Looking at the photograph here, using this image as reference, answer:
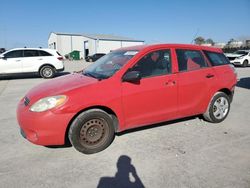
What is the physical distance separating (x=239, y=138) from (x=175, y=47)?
6.86 feet

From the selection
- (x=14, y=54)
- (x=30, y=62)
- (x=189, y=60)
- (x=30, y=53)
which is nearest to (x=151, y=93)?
(x=189, y=60)

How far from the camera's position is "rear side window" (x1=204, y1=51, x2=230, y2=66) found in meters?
4.98

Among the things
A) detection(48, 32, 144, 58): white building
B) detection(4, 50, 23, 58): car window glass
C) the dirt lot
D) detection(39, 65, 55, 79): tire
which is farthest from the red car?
detection(48, 32, 144, 58): white building

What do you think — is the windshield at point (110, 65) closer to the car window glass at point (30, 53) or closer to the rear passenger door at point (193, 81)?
the rear passenger door at point (193, 81)

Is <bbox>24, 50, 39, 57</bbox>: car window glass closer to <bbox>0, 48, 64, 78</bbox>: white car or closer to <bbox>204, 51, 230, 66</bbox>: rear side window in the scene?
<bbox>0, 48, 64, 78</bbox>: white car

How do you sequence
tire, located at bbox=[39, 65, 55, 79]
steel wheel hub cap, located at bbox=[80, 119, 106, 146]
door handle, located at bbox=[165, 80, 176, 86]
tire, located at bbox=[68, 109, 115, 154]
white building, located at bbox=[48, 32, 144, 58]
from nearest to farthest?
tire, located at bbox=[68, 109, 115, 154] < steel wheel hub cap, located at bbox=[80, 119, 106, 146] < door handle, located at bbox=[165, 80, 176, 86] < tire, located at bbox=[39, 65, 55, 79] < white building, located at bbox=[48, 32, 144, 58]

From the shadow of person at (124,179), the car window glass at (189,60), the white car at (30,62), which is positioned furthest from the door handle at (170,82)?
the white car at (30,62)

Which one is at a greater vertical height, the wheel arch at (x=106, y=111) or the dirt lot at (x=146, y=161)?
the wheel arch at (x=106, y=111)

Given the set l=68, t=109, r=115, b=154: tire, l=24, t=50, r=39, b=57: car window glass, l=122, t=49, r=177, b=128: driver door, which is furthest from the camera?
l=24, t=50, r=39, b=57: car window glass

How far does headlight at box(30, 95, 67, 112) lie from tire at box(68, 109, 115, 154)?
0.37 meters

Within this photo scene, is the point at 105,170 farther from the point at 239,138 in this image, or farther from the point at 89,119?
the point at 239,138

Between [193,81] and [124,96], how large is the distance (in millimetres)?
1528

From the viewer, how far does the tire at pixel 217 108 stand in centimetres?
497

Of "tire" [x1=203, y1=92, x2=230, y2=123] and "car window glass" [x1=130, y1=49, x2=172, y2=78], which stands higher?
"car window glass" [x1=130, y1=49, x2=172, y2=78]
